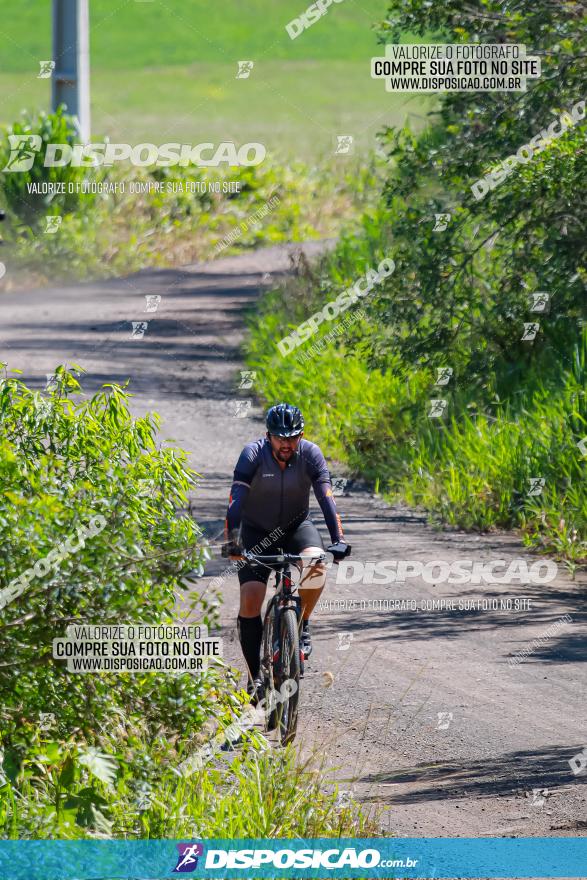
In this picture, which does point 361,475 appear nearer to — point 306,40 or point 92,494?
point 92,494

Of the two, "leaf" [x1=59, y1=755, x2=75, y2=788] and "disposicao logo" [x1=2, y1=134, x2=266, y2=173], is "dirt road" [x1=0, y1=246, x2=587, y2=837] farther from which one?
"disposicao logo" [x1=2, y1=134, x2=266, y2=173]

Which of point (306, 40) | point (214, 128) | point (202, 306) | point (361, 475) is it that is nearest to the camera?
point (361, 475)

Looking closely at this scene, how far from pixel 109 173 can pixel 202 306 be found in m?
5.08

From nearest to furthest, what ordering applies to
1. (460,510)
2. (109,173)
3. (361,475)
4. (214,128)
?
(460,510), (361,475), (109,173), (214,128)

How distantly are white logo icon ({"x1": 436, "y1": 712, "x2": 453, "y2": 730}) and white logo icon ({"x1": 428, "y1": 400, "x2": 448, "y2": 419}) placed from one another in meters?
8.08

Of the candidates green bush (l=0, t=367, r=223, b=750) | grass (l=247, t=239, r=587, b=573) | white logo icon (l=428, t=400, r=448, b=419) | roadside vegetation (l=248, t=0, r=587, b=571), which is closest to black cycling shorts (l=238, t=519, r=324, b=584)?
green bush (l=0, t=367, r=223, b=750)

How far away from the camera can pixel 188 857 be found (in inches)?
268

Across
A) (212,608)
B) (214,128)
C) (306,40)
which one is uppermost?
(306,40)

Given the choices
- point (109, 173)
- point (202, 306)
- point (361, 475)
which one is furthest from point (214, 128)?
point (361, 475)

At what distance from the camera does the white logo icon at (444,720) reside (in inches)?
378

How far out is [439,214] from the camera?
16.2 meters

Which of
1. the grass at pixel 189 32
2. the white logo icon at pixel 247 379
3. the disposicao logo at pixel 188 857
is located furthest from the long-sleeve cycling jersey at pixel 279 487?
the grass at pixel 189 32

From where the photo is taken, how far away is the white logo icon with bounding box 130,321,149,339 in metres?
24.3

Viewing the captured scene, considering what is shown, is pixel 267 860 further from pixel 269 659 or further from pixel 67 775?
pixel 269 659
